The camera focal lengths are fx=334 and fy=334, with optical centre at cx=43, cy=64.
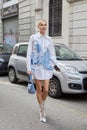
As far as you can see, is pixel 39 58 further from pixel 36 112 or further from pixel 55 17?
pixel 55 17

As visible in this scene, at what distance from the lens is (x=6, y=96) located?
346 inches

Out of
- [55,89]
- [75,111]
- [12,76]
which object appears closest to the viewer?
[75,111]

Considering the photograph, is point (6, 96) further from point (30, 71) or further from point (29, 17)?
point (29, 17)

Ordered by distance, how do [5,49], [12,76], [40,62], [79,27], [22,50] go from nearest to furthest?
[40,62]
[22,50]
[12,76]
[5,49]
[79,27]

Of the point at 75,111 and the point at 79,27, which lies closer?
the point at 75,111

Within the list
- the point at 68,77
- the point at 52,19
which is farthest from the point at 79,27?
the point at 68,77

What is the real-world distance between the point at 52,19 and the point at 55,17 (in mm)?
355

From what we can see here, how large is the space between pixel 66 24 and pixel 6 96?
29.2ft

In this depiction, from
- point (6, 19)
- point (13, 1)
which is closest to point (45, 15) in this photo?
point (13, 1)

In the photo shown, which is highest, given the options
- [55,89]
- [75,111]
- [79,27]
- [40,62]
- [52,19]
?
[52,19]

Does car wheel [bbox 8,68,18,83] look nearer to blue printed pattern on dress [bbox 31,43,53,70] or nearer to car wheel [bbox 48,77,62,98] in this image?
car wheel [bbox 48,77,62,98]

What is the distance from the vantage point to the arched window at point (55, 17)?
17731mm

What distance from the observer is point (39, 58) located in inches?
241

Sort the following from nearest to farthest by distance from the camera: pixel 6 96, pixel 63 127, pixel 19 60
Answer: pixel 63 127, pixel 6 96, pixel 19 60
